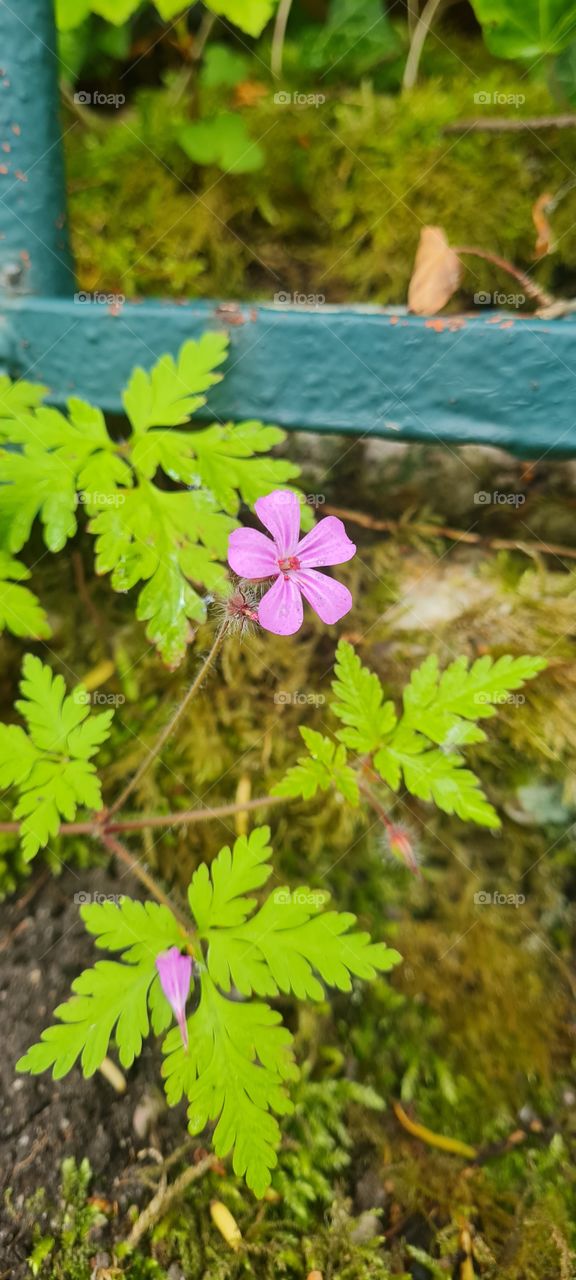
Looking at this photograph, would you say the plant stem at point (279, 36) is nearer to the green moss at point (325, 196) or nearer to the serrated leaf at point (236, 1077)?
the green moss at point (325, 196)

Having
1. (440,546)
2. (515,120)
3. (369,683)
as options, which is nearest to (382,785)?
(369,683)

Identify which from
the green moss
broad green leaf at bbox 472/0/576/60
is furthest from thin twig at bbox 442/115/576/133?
broad green leaf at bbox 472/0/576/60

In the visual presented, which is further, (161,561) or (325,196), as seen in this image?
(325,196)

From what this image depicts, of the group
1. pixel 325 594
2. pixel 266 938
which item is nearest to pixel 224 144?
pixel 325 594

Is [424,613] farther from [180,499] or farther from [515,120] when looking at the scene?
[515,120]

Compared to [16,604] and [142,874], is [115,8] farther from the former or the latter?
[142,874]
